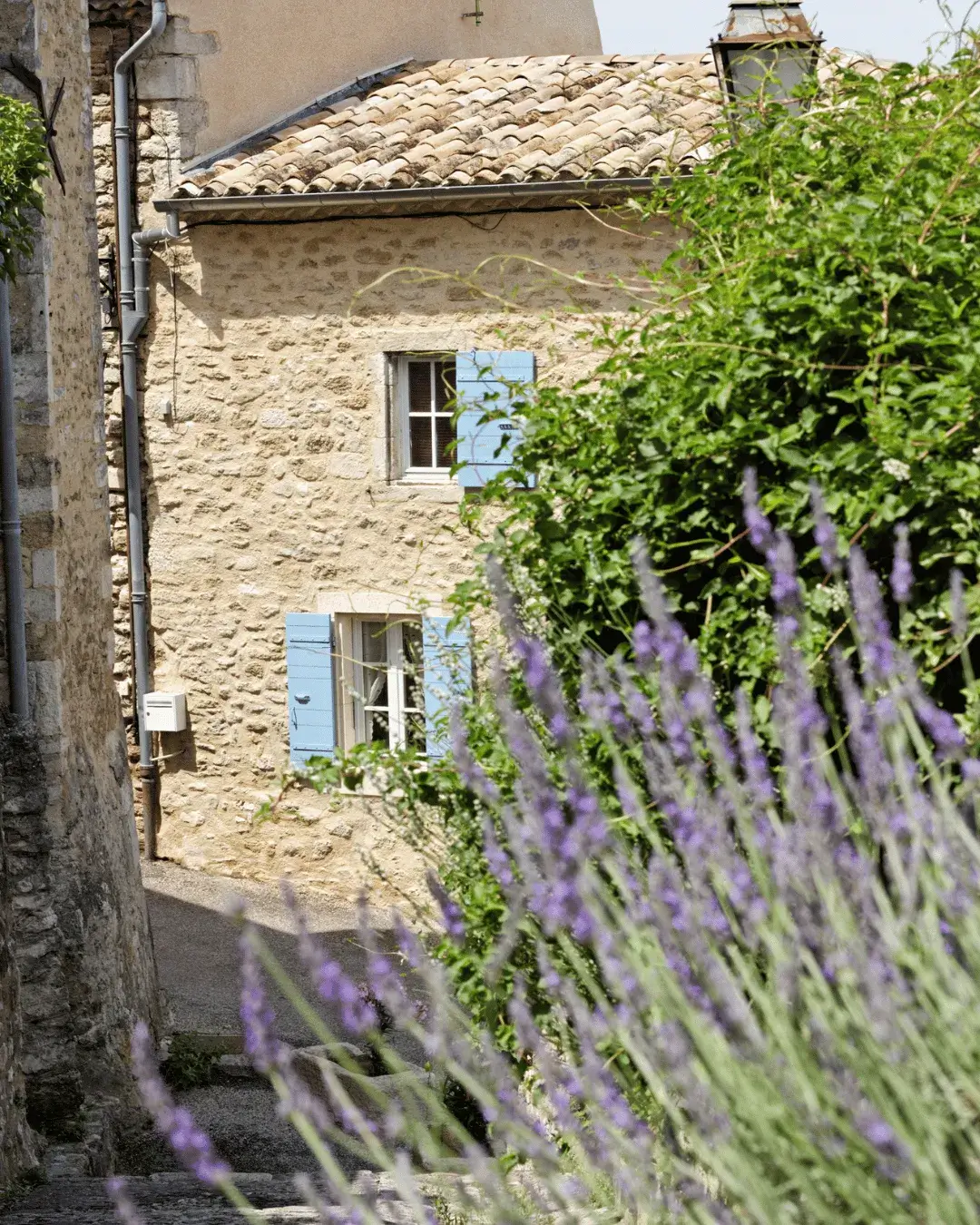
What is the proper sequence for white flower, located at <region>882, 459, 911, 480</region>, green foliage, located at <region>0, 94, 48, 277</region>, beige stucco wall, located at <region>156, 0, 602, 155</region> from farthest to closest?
beige stucco wall, located at <region>156, 0, 602, 155</region>, green foliage, located at <region>0, 94, 48, 277</region>, white flower, located at <region>882, 459, 911, 480</region>

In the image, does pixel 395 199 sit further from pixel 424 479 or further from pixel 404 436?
pixel 424 479

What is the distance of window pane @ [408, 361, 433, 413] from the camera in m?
10.2

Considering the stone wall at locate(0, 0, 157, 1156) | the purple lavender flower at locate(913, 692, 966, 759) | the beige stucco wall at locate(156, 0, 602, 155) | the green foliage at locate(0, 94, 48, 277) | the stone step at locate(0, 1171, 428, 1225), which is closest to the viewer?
the purple lavender flower at locate(913, 692, 966, 759)

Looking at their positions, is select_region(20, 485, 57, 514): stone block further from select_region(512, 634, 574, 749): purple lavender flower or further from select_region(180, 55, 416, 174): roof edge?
select_region(512, 634, 574, 749): purple lavender flower

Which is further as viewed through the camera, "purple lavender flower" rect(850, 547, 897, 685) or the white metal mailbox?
the white metal mailbox

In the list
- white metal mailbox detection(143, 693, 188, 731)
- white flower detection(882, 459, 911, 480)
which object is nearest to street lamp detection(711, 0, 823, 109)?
white flower detection(882, 459, 911, 480)

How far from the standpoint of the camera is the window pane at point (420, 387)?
1023 centimetres

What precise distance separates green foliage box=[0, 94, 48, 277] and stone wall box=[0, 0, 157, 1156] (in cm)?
122

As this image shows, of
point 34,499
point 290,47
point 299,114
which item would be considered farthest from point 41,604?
point 290,47

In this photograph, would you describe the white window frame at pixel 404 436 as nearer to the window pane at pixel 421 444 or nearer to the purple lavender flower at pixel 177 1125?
the window pane at pixel 421 444

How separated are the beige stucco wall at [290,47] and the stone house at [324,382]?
0.48 feet

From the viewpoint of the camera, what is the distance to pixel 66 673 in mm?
6598

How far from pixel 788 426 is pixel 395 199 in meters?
7.07

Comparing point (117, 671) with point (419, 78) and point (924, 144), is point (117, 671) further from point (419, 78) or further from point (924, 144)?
point (924, 144)
